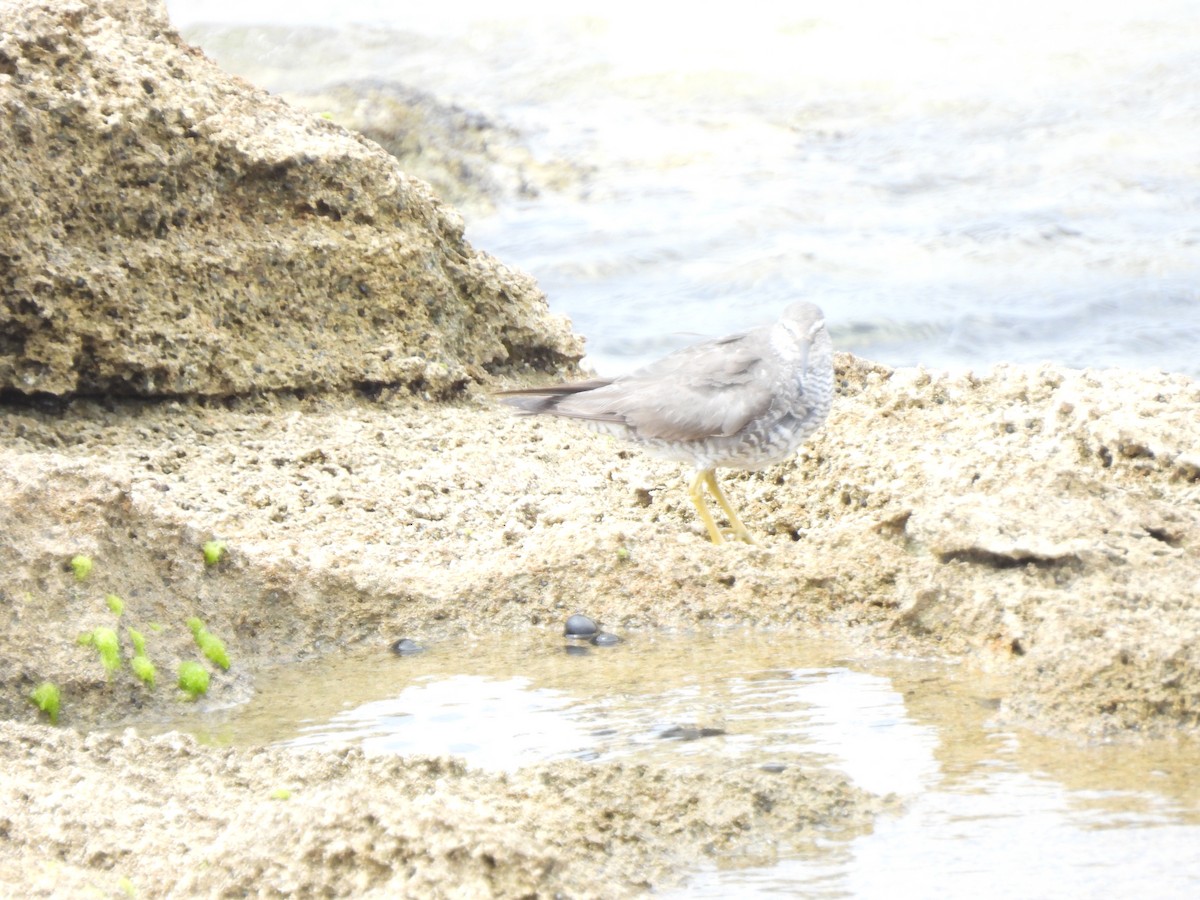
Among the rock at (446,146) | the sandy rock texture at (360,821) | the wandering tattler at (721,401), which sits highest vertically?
the rock at (446,146)

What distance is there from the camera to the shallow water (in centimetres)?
302

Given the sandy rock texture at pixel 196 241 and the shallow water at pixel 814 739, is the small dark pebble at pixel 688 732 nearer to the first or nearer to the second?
the shallow water at pixel 814 739

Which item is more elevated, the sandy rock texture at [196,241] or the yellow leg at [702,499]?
the sandy rock texture at [196,241]

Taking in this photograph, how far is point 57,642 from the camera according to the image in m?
3.99

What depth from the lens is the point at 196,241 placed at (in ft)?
18.8

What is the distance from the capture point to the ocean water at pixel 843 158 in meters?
11.0

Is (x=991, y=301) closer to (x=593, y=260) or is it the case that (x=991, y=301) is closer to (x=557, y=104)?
(x=593, y=260)

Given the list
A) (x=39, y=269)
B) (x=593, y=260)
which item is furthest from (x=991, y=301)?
(x=39, y=269)

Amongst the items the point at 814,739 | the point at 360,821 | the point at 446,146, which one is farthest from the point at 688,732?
the point at 446,146

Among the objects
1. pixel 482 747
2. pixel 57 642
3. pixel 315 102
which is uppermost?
pixel 315 102

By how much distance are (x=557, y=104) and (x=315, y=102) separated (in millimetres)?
3926

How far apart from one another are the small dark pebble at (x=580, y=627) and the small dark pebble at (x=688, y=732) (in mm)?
772

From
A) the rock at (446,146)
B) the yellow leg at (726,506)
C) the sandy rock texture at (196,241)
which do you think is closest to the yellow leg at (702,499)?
the yellow leg at (726,506)

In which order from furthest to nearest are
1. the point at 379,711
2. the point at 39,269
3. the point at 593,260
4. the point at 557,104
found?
the point at 557,104
the point at 593,260
the point at 39,269
the point at 379,711
